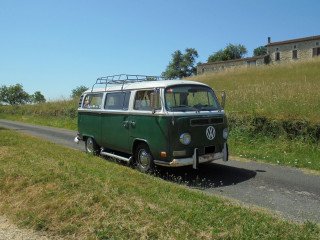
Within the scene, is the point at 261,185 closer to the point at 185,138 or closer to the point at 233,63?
the point at 185,138

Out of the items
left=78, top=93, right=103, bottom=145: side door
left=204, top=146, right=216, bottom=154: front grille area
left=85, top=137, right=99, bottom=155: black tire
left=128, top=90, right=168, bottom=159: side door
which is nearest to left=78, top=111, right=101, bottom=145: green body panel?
left=78, top=93, right=103, bottom=145: side door

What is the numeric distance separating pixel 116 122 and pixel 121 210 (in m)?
4.03

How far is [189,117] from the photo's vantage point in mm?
6438

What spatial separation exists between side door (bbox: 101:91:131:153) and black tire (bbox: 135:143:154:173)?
0.45 m

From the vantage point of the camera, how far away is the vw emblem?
6736mm

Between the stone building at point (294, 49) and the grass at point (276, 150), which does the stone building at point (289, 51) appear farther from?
the grass at point (276, 150)

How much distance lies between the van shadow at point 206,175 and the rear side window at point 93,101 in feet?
9.81

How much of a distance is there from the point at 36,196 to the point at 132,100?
3552mm

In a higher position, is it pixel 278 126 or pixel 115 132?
pixel 115 132

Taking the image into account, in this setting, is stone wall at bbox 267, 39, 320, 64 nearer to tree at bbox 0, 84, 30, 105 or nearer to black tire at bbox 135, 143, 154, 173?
black tire at bbox 135, 143, 154, 173

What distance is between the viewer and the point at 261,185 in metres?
6.26

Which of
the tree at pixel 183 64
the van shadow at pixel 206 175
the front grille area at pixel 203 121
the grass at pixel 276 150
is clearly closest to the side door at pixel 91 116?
the van shadow at pixel 206 175

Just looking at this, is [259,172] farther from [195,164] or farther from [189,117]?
[189,117]

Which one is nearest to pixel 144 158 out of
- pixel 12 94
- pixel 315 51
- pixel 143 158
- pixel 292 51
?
pixel 143 158
